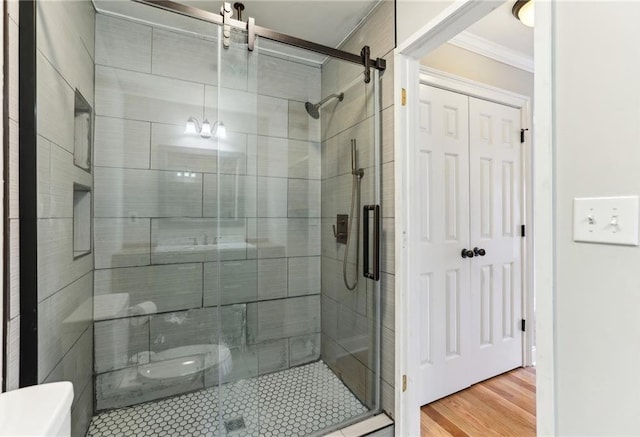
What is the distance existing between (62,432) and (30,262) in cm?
56

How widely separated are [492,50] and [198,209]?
2.42 metres

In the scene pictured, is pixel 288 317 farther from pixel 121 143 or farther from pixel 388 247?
pixel 121 143

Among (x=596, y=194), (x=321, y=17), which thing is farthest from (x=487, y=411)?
(x=321, y=17)

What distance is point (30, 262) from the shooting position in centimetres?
101

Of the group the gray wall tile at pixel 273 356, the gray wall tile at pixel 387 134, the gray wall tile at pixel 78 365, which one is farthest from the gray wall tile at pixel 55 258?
the gray wall tile at pixel 387 134

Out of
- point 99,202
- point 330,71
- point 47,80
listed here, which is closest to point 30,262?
point 47,80

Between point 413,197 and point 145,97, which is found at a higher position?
point 145,97

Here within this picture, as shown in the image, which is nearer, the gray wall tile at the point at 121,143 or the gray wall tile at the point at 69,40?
the gray wall tile at the point at 69,40

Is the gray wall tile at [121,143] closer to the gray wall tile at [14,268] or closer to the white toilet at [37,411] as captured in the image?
the gray wall tile at [14,268]

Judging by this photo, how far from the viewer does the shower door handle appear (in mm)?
1632

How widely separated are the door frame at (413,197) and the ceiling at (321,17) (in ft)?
1.16

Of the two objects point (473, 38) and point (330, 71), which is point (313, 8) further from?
point (473, 38)

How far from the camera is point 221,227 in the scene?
1.85m

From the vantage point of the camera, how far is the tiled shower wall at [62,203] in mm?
1104
